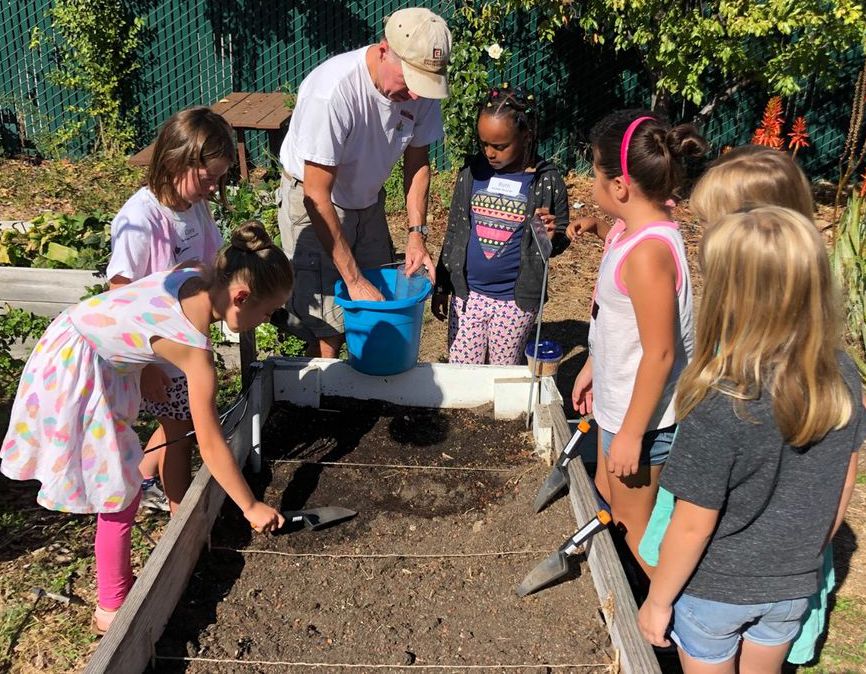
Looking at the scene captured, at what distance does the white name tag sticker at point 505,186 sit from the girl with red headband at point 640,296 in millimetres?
870

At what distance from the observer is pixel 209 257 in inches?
116

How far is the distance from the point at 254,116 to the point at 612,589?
230 inches

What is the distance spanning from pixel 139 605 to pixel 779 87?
22.0ft

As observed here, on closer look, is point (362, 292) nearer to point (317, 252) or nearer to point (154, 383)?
point (317, 252)

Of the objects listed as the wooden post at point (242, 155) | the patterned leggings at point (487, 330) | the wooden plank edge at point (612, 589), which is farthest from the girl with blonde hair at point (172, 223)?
the wooden post at point (242, 155)

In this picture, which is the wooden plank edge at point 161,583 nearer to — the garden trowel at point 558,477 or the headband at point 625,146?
the garden trowel at point 558,477

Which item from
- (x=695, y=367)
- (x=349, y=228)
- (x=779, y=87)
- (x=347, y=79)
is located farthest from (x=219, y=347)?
(x=779, y=87)

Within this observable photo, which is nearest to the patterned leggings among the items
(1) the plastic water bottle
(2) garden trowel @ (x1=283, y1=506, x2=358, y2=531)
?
(1) the plastic water bottle

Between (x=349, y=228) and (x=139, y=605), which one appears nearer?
(x=139, y=605)

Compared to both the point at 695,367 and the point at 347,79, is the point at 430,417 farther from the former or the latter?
the point at 695,367

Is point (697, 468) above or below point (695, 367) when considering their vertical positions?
below

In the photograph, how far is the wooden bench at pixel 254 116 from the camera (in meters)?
6.77

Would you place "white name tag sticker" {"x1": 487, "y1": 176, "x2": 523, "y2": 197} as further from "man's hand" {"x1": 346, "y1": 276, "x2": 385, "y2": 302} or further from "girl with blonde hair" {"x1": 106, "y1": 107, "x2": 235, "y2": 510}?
"girl with blonde hair" {"x1": 106, "y1": 107, "x2": 235, "y2": 510}

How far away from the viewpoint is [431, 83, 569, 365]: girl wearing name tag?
10.5ft
